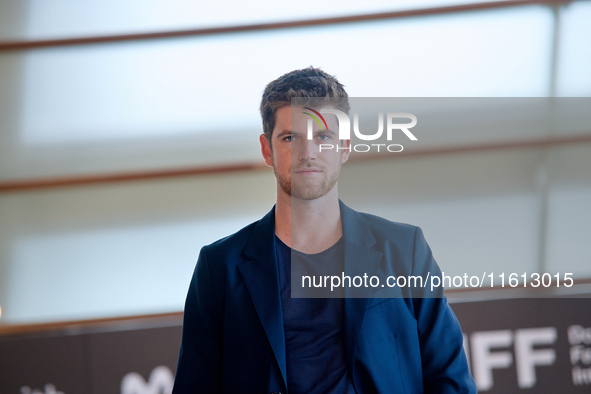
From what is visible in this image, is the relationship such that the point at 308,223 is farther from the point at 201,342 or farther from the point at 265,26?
the point at 265,26

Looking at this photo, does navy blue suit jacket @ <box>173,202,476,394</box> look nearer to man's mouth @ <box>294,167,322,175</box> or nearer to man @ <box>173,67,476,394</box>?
man @ <box>173,67,476,394</box>

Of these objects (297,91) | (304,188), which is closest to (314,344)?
(304,188)

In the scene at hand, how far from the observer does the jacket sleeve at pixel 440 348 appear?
134 centimetres

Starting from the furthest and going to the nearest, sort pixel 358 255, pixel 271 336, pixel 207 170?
1. pixel 207 170
2. pixel 358 255
3. pixel 271 336

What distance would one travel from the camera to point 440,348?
1.36 m

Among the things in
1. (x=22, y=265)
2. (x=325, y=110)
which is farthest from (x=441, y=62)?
(x=22, y=265)

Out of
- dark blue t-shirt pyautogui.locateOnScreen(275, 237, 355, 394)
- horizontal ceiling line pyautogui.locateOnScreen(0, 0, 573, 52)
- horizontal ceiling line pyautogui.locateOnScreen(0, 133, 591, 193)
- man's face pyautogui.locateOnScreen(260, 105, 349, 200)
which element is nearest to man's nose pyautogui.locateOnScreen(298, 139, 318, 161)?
man's face pyautogui.locateOnScreen(260, 105, 349, 200)

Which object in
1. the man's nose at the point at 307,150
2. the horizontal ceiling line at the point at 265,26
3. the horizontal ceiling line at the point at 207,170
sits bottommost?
A: the man's nose at the point at 307,150

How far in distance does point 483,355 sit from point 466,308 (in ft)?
0.67

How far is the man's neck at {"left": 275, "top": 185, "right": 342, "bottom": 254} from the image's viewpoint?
148cm

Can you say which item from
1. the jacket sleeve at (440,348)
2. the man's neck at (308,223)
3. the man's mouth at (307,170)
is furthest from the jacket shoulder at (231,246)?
the jacket sleeve at (440,348)

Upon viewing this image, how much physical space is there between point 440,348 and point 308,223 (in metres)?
0.53

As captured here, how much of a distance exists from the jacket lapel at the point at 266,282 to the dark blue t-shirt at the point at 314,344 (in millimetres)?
26

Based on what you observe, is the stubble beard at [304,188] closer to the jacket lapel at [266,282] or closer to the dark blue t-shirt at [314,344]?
the jacket lapel at [266,282]
